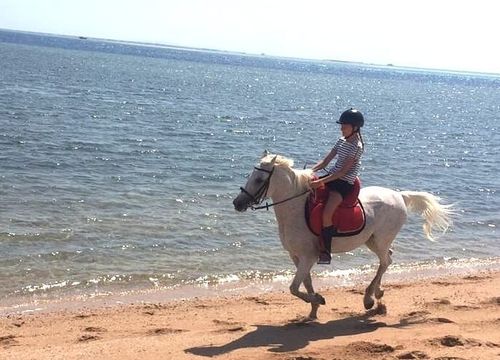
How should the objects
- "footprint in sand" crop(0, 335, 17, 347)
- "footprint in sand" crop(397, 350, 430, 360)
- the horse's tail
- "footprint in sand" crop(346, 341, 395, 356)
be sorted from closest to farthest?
"footprint in sand" crop(397, 350, 430, 360) → "footprint in sand" crop(346, 341, 395, 356) → "footprint in sand" crop(0, 335, 17, 347) → the horse's tail

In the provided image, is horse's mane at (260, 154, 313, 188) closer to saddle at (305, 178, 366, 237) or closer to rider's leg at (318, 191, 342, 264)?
saddle at (305, 178, 366, 237)

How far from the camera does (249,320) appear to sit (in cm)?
943

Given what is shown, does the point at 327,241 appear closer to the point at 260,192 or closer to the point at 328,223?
the point at 328,223

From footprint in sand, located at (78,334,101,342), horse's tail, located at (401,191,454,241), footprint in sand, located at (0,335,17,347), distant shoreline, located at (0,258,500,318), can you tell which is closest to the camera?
footprint in sand, located at (0,335,17,347)

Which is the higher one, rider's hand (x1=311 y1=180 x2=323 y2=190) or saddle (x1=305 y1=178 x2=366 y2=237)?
rider's hand (x1=311 y1=180 x2=323 y2=190)

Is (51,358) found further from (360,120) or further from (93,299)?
(360,120)

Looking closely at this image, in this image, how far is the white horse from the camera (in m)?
8.57

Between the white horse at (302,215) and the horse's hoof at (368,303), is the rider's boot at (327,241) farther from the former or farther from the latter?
the horse's hoof at (368,303)

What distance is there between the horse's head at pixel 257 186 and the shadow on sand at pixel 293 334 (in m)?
1.71

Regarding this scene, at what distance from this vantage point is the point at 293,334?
851 centimetres

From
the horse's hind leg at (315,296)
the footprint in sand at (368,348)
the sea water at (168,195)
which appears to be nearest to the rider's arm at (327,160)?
the horse's hind leg at (315,296)

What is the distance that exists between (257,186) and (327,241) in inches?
50.9

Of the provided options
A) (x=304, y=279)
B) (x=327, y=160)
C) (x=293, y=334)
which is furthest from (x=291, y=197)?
(x=293, y=334)

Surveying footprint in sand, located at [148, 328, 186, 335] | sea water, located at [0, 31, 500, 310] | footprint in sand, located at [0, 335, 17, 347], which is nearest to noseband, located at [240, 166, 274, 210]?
footprint in sand, located at [148, 328, 186, 335]
